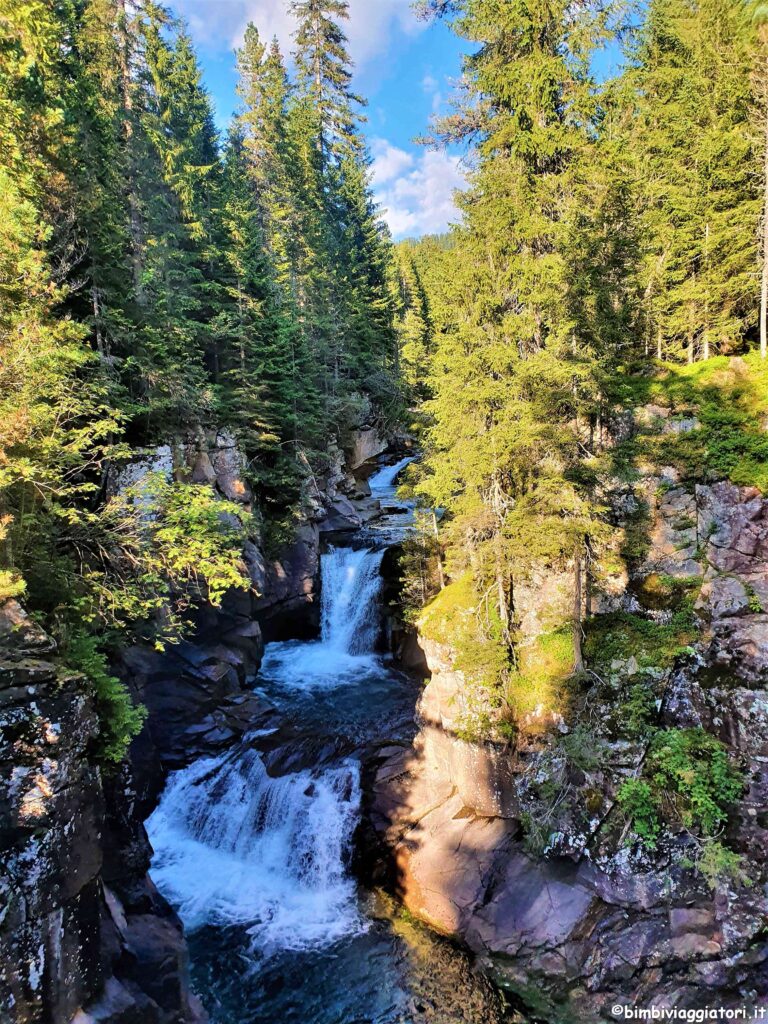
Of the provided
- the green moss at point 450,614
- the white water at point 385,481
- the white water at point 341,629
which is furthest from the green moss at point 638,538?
the white water at point 385,481

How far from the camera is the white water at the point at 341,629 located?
69.6 ft

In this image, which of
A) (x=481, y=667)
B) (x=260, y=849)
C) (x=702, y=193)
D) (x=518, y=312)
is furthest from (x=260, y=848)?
(x=702, y=193)

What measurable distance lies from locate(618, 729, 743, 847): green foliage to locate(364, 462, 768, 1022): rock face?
10.0 inches

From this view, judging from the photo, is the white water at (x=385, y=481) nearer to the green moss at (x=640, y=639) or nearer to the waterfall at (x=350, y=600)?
the waterfall at (x=350, y=600)

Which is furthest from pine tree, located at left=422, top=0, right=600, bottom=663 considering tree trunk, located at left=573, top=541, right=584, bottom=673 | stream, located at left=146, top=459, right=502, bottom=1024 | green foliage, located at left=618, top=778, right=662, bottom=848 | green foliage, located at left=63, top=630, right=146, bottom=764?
green foliage, located at left=63, top=630, right=146, bottom=764

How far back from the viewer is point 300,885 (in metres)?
12.9

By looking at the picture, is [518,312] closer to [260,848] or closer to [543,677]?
[543,677]

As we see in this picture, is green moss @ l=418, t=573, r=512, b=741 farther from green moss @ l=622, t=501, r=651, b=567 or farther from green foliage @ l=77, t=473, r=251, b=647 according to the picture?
green foliage @ l=77, t=473, r=251, b=647

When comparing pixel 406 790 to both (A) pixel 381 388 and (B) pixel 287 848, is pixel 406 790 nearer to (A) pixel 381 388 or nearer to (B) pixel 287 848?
(B) pixel 287 848

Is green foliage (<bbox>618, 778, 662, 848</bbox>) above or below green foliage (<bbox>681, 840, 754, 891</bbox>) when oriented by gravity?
above

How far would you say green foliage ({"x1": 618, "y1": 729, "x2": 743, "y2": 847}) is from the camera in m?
10.0

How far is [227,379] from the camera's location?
2150cm

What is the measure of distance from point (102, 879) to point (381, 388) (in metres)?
29.6

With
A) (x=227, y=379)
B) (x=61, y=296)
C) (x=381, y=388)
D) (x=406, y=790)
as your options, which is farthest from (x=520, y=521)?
(x=381, y=388)
